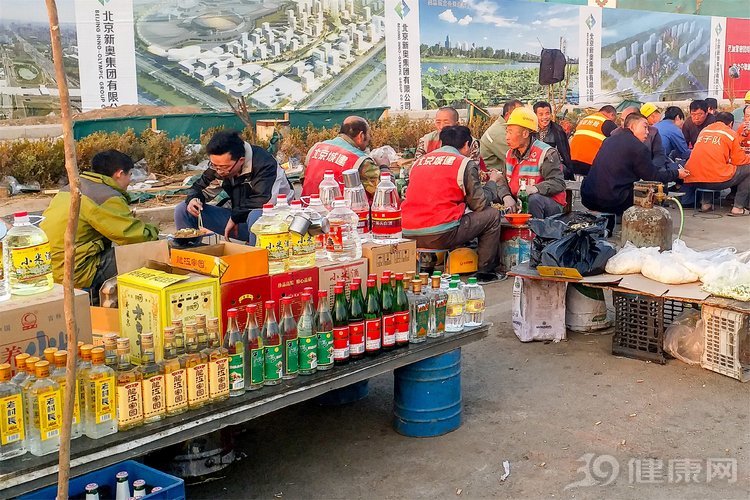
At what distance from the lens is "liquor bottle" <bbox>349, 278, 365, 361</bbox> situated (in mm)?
3932

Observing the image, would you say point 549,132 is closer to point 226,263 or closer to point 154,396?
point 226,263

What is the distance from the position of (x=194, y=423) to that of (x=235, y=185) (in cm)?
339

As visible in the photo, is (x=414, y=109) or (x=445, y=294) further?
(x=414, y=109)

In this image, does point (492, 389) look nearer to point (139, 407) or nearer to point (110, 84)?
point (139, 407)

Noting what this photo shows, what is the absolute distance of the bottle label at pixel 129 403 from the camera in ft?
10.2

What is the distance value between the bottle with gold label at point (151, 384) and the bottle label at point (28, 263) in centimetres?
60

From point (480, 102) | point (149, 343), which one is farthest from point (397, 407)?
Answer: point (480, 102)

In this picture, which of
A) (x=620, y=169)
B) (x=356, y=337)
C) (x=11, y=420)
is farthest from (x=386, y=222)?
(x=620, y=169)

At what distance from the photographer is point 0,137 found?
33.6 ft

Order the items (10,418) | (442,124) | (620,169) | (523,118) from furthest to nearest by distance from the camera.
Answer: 1. (442,124)
2. (620,169)
3. (523,118)
4. (10,418)

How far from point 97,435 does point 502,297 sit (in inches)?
180

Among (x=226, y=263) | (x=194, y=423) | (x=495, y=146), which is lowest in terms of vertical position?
(x=194, y=423)

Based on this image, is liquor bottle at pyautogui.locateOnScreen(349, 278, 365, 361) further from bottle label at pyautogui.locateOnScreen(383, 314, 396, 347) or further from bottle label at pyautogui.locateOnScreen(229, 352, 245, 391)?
bottle label at pyautogui.locateOnScreen(229, 352, 245, 391)

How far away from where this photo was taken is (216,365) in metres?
3.37
